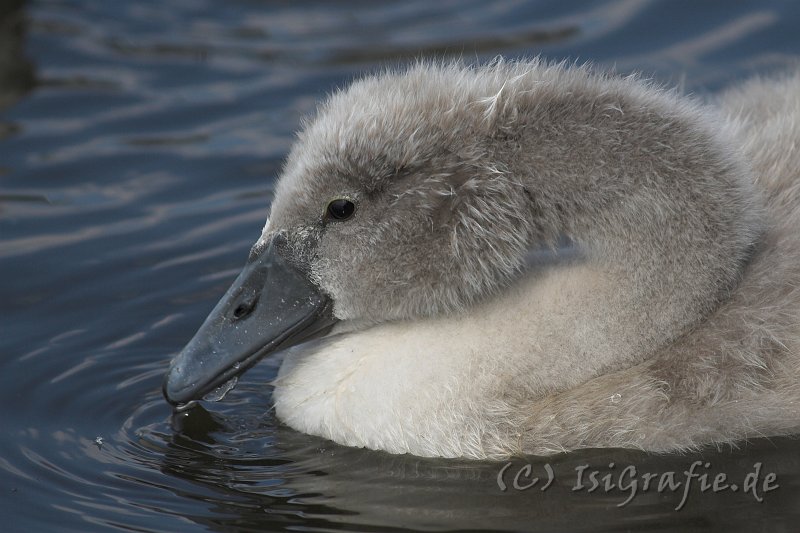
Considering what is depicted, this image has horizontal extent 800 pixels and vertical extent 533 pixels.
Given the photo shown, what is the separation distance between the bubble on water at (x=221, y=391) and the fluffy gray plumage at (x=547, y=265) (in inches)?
20.4

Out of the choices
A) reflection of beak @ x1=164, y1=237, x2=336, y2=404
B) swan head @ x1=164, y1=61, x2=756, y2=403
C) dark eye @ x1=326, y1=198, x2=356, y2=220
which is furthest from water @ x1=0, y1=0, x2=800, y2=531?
dark eye @ x1=326, y1=198, x2=356, y2=220

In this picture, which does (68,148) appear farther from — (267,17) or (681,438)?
(681,438)

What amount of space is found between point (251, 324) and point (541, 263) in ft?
3.95

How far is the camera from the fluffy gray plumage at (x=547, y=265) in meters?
5.40

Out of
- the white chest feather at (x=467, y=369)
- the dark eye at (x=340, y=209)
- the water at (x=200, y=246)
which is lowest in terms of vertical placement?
the water at (x=200, y=246)

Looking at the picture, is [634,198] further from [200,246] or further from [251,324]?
[200,246]

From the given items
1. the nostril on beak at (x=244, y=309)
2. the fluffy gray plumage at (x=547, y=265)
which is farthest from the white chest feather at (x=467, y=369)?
the nostril on beak at (x=244, y=309)

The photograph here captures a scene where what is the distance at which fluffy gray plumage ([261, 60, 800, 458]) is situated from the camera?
213 inches

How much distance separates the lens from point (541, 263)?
225 inches

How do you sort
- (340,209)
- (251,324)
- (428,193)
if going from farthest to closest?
1. (251,324)
2. (340,209)
3. (428,193)

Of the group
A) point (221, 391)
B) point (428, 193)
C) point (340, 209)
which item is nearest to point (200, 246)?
point (221, 391)

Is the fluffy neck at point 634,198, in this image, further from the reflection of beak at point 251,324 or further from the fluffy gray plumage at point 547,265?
the reflection of beak at point 251,324

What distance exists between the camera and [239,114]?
9789 millimetres

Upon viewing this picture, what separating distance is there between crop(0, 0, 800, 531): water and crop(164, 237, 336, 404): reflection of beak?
311 mm
